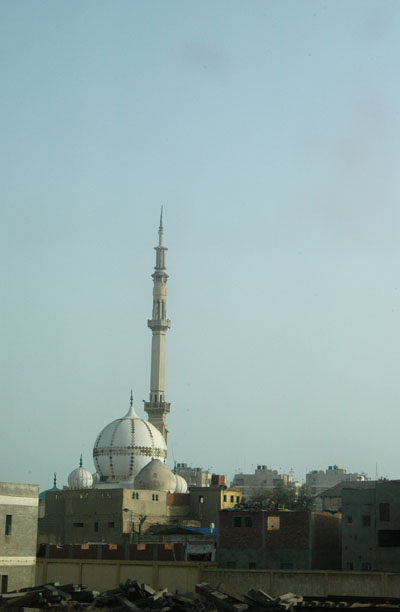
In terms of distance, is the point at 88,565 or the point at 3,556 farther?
the point at 88,565

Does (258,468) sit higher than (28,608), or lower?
higher

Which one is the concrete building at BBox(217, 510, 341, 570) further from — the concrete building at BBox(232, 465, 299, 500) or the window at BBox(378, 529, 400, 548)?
the concrete building at BBox(232, 465, 299, 500)

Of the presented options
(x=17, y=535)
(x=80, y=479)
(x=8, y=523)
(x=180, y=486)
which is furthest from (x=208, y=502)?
(x=8, y=523)

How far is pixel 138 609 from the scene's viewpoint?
102ft

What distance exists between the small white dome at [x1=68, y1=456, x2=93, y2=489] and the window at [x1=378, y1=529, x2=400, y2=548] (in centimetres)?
3551

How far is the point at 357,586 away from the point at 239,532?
10.5m

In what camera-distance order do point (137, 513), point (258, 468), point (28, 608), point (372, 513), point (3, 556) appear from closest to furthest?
point (28, 608) → point (3, 556) → point (372, 513) → point (137, 513) → point (258, 468)

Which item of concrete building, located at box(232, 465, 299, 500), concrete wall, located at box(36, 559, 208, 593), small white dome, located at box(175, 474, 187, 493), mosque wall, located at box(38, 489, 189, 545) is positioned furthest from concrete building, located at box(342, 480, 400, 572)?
concrete building, located at box(232, 465, 299, 500)

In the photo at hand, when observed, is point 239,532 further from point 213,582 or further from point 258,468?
point 258,468

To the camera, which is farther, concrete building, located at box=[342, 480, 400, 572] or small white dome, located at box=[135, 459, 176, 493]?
small white dome, located at box=[135, 459, 176, 493]

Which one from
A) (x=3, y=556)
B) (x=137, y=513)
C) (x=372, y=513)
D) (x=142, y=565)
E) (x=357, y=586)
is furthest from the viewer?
(x=137, y=513)

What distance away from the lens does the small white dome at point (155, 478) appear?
68625 millimetres

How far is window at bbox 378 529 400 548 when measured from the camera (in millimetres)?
45531

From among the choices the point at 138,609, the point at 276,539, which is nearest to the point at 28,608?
the point at 138,609
